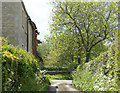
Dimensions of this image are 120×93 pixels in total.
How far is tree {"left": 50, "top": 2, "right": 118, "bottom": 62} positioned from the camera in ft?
80.5

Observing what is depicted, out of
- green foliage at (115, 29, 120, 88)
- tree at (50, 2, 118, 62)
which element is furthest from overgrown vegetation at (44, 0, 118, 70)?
green foliage at (115, 29, 120, 88)

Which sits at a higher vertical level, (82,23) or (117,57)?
(82,23)

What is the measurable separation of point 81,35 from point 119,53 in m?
17.7

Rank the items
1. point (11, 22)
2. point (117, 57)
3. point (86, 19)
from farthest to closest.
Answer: point (86, 19) → point (11, 22) → point (117, 57)

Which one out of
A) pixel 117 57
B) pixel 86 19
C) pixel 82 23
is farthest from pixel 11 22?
pixel 86 19

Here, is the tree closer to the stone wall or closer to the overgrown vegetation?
the overgrown vegetation

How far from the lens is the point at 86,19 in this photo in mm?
24938

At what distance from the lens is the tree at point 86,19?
80.5ft

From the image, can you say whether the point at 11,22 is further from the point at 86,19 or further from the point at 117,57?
the point at 86,19

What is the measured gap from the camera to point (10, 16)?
12734 mm

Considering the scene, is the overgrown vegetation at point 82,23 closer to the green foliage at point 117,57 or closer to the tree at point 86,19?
the tree at point 86,19

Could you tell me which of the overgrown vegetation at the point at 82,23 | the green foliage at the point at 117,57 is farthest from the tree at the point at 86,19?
the green foliage at the point at 117,57

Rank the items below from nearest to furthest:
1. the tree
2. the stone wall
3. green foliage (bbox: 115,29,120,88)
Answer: green foliage (bbox: 115,29,120,88)
the stone wall
the tree

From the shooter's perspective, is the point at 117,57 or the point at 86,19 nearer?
the point at 117,57
